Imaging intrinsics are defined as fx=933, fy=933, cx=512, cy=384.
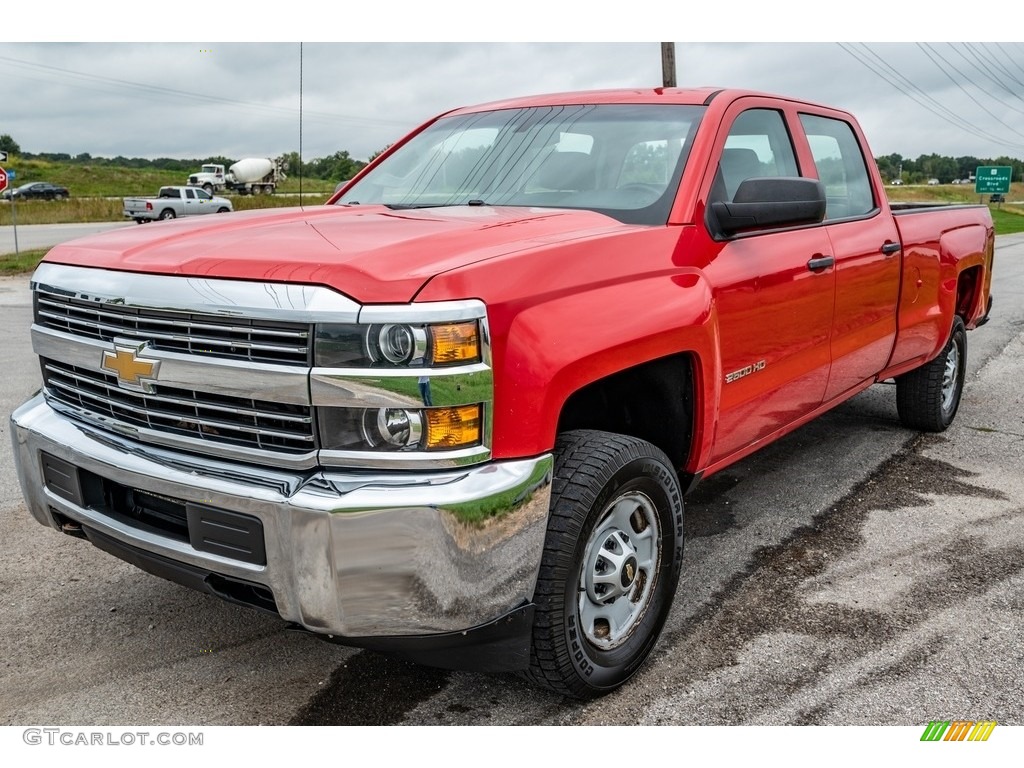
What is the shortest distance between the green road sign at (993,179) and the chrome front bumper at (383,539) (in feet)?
184

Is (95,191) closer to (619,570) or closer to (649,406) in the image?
(649,406)

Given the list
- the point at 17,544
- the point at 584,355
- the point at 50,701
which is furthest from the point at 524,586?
the point at 17,544

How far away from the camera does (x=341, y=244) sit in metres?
2.57

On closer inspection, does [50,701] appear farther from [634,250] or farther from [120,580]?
[634,250]

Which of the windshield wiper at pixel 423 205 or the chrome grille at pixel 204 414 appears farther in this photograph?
the windshield wiper at pixel 423 205

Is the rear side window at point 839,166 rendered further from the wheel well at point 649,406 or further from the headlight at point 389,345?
the headlight at point 389,345

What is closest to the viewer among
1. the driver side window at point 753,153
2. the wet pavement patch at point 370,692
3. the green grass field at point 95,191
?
the wet pavement patch at point 370,692

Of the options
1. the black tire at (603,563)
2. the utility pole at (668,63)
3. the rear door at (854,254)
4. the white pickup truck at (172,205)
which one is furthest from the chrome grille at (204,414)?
the white pickup truck at (172,205)

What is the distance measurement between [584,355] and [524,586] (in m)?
0.64

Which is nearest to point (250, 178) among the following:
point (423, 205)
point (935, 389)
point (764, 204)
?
point (935, 389)

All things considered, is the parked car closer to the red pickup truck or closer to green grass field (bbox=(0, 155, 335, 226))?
green grass field (bbox=(0, 155, 335, 226))

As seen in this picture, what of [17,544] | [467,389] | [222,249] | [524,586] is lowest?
[17,544]

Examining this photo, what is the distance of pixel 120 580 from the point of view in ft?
12.1

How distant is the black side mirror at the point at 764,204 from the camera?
10.6ft
